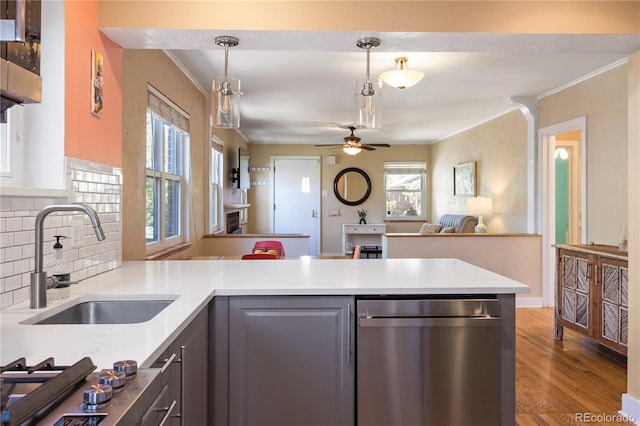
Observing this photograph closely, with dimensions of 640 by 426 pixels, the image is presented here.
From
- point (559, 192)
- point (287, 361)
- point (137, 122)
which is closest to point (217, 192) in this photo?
point (137, 122)

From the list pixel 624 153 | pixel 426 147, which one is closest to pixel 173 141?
pixel 624 153

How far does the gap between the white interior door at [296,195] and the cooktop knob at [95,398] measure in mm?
8140

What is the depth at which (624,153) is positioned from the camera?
12.0 ft

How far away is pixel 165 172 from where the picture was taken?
3670 millimetres

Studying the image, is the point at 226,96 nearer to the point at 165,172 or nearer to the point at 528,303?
the point at 165,172

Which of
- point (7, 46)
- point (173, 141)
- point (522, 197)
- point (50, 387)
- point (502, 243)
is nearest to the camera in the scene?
point (50, 387)

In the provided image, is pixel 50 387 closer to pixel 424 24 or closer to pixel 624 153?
pixel 424 24

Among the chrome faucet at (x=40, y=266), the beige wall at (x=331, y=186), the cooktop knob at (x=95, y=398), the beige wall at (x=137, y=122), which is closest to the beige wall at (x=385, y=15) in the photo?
the beige wall at (x=137, y=122)

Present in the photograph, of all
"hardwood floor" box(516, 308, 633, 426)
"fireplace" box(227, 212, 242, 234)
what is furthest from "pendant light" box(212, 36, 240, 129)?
"fireplace" box(227, 212, 242, 234)

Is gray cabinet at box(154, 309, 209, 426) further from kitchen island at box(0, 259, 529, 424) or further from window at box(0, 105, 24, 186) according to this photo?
window at box(0, 105, 24, 186)

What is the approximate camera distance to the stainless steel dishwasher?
6.12ft

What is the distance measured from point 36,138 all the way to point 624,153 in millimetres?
4083

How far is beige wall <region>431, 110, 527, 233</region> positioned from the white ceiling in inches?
8.1

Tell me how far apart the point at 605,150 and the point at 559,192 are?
249 cm
